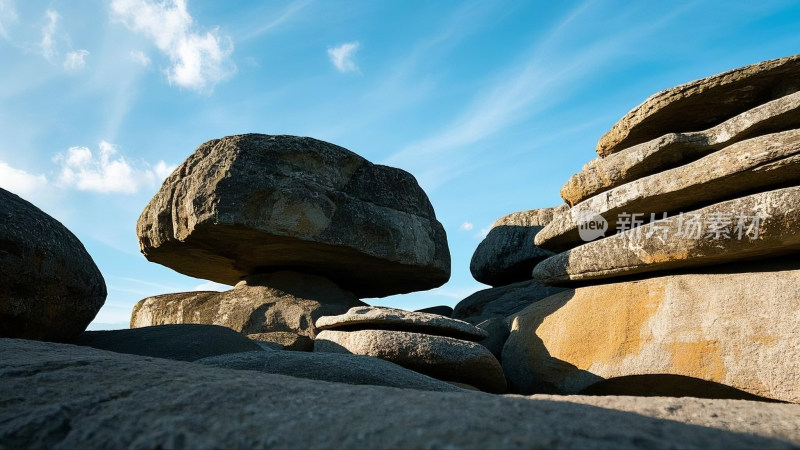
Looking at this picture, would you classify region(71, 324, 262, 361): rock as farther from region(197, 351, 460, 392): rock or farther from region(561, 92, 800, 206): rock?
region(561, 92, 800, 206): rock

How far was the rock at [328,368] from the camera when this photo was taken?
4.01m

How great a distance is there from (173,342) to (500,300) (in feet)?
17.1

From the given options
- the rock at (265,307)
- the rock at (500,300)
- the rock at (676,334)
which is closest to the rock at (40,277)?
the rock at (265,307)

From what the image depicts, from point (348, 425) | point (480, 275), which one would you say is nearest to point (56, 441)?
point (348, 425)

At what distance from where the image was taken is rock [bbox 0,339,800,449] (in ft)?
5.94

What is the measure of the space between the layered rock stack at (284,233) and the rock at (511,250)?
1.38 metres

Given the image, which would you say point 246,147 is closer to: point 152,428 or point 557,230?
point 557,230

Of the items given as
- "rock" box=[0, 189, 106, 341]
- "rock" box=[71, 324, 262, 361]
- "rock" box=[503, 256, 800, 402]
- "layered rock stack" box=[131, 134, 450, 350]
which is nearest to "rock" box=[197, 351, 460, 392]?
"rock" box=[71, 324, 262, 361]

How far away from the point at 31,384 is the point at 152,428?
45.9 inches

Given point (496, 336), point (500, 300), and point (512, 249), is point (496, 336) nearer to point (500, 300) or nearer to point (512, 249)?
point (500, 300)

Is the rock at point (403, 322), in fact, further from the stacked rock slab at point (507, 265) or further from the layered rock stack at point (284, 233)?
the stacked rock slab at point (507, 265)

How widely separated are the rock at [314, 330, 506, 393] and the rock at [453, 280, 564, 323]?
112 inches

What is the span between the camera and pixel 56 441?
225 cm

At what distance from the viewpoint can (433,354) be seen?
19.4 feet
